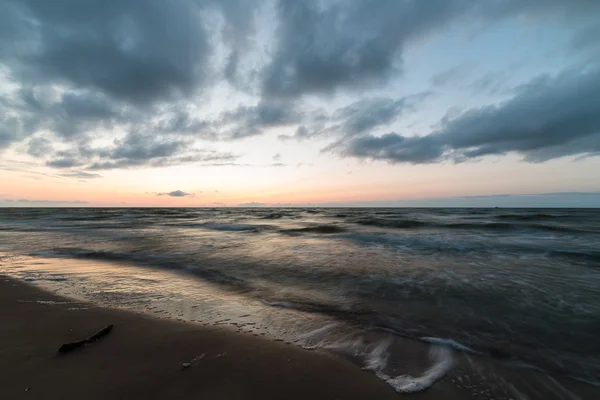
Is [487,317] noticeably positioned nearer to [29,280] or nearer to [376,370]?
[376,370]

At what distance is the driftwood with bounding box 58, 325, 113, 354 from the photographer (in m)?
2.91

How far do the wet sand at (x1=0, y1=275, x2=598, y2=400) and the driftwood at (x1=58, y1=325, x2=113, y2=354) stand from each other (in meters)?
0.07

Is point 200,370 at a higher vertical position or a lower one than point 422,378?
higher

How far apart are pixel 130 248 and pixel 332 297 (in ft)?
31.6

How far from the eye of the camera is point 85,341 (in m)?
3.11

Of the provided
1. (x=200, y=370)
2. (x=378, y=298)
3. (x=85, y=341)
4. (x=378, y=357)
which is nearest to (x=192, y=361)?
(x=200, y=370)

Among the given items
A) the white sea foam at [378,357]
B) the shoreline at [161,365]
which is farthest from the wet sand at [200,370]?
the white sea foam at [378,357]

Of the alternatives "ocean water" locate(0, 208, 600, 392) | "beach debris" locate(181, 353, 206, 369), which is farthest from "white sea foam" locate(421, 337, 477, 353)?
"beach debris" locate(181, 353, 206, 369)

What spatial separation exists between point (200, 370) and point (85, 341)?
1.57m

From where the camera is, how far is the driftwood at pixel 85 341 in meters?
2.91

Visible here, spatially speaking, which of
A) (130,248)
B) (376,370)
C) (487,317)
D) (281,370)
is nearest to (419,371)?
(376,370)

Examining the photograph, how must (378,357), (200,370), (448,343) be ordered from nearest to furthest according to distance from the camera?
1. (200,370)
2. (378,357)
3. (448,343)

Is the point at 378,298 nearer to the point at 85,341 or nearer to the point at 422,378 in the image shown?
the point at 422,378

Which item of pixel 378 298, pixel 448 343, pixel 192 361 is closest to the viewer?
pixel 192 361
